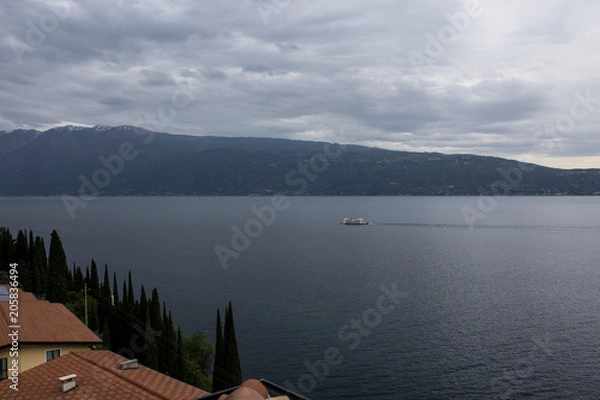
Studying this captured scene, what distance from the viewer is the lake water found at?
48.3 metres

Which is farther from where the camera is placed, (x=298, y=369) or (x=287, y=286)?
(x=287, y=286)

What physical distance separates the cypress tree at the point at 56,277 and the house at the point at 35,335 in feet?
81.7

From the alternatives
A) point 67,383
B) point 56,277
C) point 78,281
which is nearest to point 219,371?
point 67,383

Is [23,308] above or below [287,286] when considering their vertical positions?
above

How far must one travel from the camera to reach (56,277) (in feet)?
194

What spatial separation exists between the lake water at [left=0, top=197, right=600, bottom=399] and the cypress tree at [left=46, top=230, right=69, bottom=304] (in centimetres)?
1607

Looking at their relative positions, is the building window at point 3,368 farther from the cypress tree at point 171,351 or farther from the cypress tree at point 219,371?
the cypress tree at point 171,351

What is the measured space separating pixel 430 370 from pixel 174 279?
57643 mm

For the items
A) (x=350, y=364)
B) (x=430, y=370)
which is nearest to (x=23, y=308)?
(x=350, y=364)

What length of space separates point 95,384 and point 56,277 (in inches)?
1685

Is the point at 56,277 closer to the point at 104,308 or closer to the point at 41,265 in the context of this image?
the point at 104,308

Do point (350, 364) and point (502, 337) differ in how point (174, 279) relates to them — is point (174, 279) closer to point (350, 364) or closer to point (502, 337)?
point (350, 364)

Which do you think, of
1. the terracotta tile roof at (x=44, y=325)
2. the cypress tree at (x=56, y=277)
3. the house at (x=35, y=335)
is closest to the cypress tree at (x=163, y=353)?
the terracotta tile roof at (x=44, y=325)

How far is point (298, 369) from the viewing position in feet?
164
